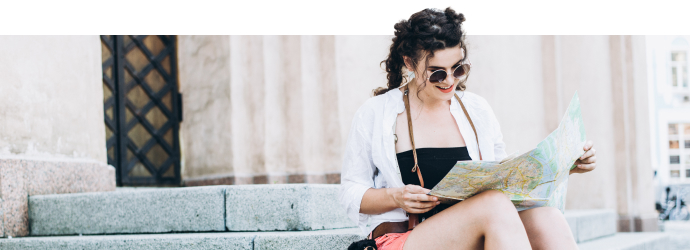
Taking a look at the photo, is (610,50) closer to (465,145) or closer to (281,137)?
(281,137)

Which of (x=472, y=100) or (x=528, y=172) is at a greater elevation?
(x=472, y=100)

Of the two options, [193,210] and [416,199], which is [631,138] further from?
[416,199]

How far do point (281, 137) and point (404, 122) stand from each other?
134 inches

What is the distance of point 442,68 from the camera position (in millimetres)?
2201

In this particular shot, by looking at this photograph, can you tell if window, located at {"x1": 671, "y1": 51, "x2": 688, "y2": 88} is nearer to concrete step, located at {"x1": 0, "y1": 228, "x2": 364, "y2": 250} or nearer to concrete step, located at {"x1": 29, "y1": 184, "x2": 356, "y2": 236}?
concrete step, located at {"x1": 29, "y1": 184, "x2": 356, "y2": 236}

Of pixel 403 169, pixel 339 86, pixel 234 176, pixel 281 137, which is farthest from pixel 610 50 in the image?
pixel 403 169

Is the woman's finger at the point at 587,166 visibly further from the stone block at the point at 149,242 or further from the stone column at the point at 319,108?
the stone column at the point at 319,108

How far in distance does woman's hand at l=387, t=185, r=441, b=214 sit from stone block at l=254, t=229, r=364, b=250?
105 cm

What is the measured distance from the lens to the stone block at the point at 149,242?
303 centimetres

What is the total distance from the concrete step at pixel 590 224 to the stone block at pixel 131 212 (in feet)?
7.64

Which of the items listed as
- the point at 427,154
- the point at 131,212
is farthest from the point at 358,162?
the point at 131,212

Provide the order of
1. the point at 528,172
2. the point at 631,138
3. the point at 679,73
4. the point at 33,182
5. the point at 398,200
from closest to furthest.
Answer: the point at 528,172 → the point at 398,200 → the point at 33,182 → the point at 631,138 → the point at 679,73

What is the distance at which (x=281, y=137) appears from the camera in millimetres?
5609

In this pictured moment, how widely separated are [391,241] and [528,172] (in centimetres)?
53
